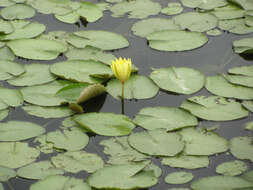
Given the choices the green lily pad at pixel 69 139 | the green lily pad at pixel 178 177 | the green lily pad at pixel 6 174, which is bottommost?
the green lily pad at pixel 6 174

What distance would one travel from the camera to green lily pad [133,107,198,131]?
10.2 feet

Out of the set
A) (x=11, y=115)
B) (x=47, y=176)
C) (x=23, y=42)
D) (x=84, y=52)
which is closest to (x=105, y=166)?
(x=47, y=176)

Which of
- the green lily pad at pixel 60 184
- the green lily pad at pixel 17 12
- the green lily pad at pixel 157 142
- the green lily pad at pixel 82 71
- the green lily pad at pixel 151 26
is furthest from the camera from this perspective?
the green lily pad at pixel 17 12

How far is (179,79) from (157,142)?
68 cm

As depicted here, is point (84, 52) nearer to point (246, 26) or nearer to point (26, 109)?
point (26, 109)

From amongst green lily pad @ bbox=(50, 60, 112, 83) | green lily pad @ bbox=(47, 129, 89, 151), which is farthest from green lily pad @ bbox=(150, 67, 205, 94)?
green lily pad @ bbox=(47, 129, 89, 151)

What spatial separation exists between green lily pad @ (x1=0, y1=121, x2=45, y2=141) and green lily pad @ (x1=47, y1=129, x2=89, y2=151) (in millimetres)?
93

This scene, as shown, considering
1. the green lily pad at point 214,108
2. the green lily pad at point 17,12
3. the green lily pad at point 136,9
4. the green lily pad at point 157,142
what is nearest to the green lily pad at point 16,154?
the green lily pad at point 157,142

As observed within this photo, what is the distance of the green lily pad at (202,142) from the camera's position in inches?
115

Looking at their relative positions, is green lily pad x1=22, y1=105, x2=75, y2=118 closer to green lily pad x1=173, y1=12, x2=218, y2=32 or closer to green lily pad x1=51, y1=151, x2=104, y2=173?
green lily pad x1=51, y1=151, x2=104, y2=173

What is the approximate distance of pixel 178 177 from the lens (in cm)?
276

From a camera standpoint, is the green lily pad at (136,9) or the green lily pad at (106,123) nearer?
the green lily pad at (106,123)

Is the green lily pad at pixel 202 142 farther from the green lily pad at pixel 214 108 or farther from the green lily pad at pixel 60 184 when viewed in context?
the green lily pad at pixel 60 184

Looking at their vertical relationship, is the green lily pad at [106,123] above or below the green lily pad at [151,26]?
below
